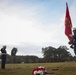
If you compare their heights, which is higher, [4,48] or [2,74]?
[4,48]

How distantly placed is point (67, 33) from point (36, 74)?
495cm

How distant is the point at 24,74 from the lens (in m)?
19.0

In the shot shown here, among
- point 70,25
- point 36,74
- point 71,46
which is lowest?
point 36,74

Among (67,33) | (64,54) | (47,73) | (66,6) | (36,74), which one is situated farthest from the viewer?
(64,54)

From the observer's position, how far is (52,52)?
242 ft

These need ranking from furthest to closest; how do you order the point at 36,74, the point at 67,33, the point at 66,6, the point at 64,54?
the point at 64,54
the point at 66,6
the point at 67,33
the point at 36,74

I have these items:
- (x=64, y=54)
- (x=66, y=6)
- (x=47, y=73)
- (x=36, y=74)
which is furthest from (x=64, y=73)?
(x=64, y=54)

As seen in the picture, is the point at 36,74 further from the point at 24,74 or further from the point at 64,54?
the point at 64,54

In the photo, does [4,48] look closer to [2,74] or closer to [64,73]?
[2,74]

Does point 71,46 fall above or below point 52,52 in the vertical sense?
below

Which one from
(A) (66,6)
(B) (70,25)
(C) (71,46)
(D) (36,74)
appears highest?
(A) (66,6)

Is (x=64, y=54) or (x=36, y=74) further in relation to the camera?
(x=64, y=54)

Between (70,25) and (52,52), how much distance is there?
52.8 m

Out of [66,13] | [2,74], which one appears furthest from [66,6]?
[2,74]
